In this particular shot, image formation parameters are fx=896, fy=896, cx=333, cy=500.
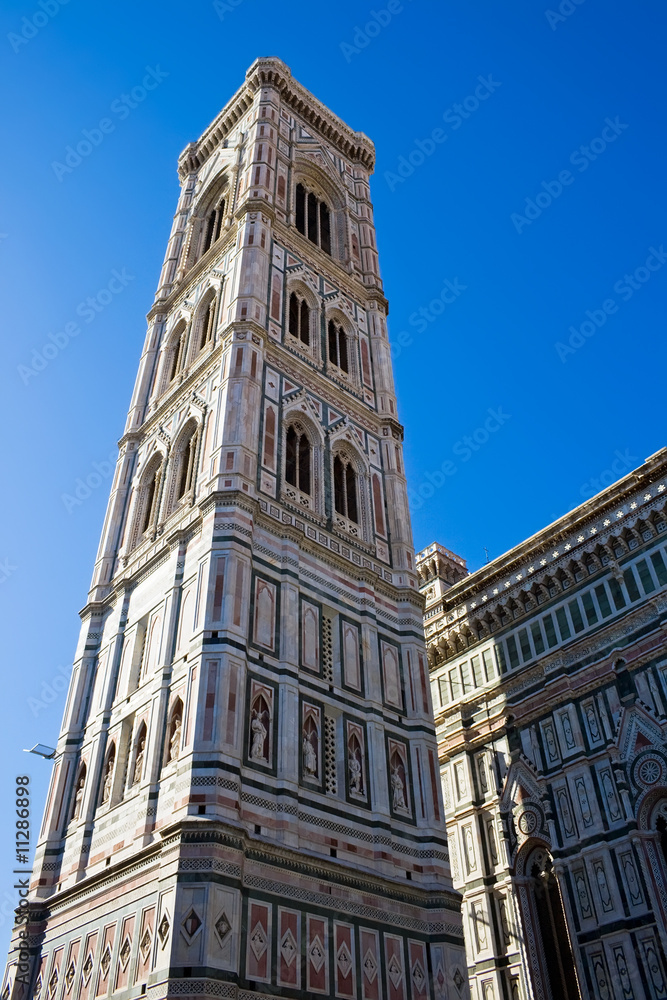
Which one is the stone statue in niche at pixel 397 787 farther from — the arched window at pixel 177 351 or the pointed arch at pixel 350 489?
the arched window at pixel 177 351

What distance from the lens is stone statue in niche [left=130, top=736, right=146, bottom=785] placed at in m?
15.4

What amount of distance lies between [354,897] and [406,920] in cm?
122

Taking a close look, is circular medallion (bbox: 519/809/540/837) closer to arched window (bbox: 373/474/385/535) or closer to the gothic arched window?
arched window (bbox: 373/474/385/535)

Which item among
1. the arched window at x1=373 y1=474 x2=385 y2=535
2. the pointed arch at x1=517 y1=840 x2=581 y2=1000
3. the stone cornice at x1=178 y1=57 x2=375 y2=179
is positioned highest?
the stone cornice at x1=178 y1=57 x2=375 y2=179

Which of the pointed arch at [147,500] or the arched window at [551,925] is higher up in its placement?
the pointed arch at [147,500]

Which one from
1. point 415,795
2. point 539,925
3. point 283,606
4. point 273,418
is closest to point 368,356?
point 273,418

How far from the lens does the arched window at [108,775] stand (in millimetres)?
16025

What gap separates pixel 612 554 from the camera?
856 inches

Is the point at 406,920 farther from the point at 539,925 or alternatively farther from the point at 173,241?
the point at 173,241

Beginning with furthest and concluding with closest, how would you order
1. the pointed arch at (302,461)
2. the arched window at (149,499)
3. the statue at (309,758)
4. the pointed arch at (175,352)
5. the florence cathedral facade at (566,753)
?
the pointed arch at (175,352) < the arched window at (149,499) < the pointed arch at (302,461) < the florence cathedral facade at (566,753) < the statue at (309,758)

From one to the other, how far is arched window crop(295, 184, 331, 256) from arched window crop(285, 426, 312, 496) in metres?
8.94

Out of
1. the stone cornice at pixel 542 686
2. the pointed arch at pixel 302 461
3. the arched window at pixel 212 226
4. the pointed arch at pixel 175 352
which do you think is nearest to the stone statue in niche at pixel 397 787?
the pointed arch at pixel 302 461

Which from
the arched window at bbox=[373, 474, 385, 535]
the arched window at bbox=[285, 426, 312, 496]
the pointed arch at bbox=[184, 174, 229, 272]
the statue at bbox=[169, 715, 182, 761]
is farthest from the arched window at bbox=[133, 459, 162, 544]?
the pointed arch at bbox=[184, 174, 229, 272]

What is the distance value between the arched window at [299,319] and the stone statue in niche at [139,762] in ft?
37.2
